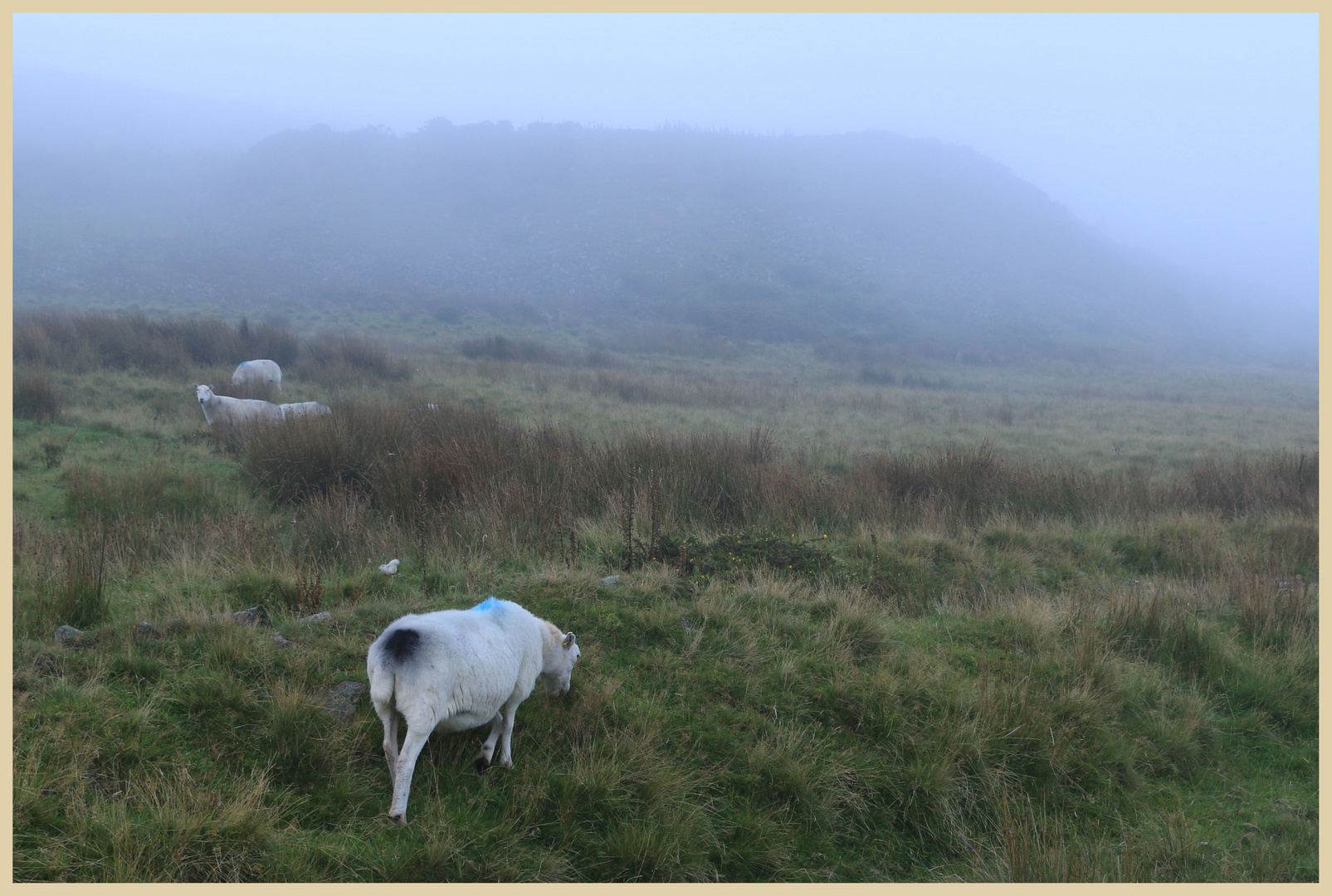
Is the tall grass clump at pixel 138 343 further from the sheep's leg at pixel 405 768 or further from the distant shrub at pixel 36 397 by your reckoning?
the sheep's leg at pixel 405 768

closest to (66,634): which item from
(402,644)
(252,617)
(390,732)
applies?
(252,617)

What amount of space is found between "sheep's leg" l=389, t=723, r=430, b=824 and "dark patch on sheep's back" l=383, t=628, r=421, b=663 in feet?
0.88

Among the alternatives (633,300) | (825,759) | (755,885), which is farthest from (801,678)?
(633,300)

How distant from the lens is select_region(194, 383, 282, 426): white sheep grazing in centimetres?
1096

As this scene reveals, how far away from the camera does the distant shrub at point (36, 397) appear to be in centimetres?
1077

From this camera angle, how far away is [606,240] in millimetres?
60750

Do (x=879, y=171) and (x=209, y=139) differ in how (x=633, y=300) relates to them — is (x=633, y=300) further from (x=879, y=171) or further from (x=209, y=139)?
(x=209, y=139)

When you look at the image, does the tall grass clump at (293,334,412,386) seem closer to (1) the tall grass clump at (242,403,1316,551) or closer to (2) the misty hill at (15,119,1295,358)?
(1) the tall grass clump at (242,403,1316,551)

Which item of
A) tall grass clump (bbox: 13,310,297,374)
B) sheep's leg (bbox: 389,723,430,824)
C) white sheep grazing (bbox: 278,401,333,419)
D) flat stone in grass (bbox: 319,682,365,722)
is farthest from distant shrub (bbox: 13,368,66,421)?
sheep's leg (bbox: 389,723,430,824)

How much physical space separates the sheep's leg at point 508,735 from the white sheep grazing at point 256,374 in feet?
45.4

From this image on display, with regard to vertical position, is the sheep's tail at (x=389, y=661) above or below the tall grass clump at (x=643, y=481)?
above

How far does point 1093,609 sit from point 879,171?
88757 mm

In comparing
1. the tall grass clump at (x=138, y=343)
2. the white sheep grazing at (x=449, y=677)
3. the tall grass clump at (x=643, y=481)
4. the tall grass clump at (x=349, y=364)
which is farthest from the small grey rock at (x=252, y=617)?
the tall grass clump at (x=138, y=343)

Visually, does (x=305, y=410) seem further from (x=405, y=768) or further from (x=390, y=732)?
(x=405, y=768)
